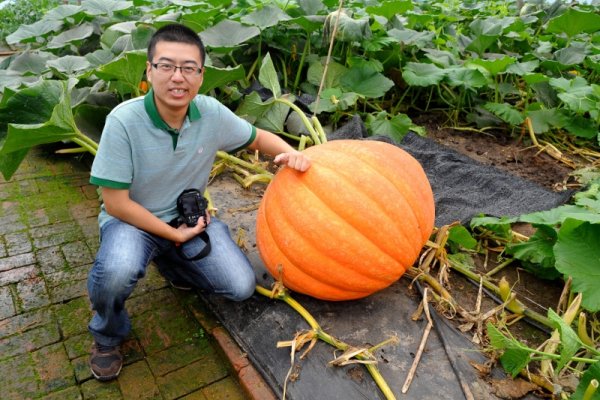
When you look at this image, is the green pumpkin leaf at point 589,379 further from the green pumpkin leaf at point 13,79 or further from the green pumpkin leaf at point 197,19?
the green pumpkin leaf at point 13,79

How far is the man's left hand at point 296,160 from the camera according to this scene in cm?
188

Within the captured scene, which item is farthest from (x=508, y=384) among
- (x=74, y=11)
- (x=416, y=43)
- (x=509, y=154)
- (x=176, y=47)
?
(x=74, y=11)

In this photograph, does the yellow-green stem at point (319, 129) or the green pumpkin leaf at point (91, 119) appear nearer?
the yellow-green stem at point (319, 129)

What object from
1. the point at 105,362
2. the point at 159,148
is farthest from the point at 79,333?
the point at 159,148

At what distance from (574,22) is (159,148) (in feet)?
12.6

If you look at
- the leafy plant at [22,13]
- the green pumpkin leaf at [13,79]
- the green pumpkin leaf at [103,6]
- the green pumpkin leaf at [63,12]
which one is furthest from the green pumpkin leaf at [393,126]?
the leafy plant at [22,13]

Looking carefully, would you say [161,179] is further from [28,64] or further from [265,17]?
[28,64]

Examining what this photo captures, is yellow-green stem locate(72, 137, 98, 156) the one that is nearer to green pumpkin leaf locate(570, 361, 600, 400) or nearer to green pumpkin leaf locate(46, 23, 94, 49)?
green pumpkin leaf locate(46, 23, 94, 49)

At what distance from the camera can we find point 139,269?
5.95 ft

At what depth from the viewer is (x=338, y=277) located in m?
1.81

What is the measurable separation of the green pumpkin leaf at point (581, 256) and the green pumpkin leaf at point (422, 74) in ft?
5.82

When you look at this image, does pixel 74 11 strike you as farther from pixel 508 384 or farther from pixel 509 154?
pixel 508 384

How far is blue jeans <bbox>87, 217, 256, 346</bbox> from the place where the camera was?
5.77 feet

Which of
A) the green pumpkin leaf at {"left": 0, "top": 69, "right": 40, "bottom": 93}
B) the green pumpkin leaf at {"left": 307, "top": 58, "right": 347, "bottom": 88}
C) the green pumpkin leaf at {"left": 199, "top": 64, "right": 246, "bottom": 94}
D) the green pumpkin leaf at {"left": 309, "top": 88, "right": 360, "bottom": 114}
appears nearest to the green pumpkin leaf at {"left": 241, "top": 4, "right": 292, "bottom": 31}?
the green pumpkin leaf at {"left": 307, "top": 58, "right": 347, "bottom": 88}
